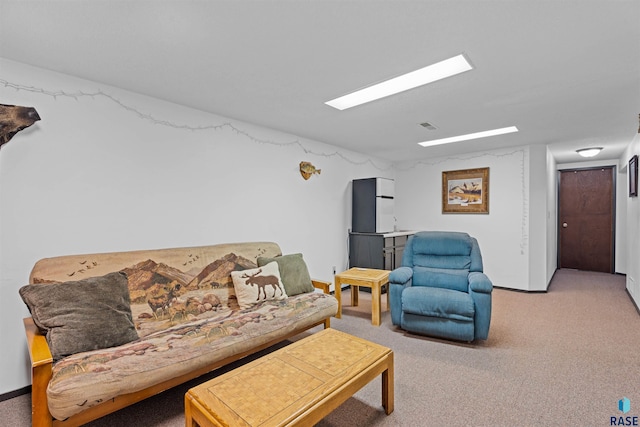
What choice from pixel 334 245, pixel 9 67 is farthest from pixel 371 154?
pixel 9 67

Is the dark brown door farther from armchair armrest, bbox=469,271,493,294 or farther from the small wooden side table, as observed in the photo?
the small wooden side table

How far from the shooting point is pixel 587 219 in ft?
21.7

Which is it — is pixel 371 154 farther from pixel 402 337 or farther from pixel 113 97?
pixel 113 97

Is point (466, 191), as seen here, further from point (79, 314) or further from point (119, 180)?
point (79, 314)

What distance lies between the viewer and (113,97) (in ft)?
8.64

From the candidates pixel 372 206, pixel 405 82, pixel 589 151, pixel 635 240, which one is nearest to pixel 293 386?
pixel 405 82

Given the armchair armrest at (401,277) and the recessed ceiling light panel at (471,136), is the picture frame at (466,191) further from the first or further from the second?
the armchair armrest at (401,277)

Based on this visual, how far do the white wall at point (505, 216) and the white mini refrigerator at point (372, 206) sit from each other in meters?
1.20

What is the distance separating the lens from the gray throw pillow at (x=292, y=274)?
3.24m

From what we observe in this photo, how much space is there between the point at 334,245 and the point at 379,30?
137 inches

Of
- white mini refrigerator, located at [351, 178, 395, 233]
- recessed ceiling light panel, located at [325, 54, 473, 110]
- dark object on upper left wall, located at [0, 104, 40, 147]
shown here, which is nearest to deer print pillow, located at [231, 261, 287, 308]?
recessed ceiling light panel, located at [325, 54, 473, 110]

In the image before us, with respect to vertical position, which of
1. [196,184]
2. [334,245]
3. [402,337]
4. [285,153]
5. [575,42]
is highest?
[575,42]

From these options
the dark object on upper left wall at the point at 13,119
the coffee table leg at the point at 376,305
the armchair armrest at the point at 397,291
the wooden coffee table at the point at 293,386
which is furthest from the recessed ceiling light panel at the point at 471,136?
the dark object on upper left wall at the point at 13,119

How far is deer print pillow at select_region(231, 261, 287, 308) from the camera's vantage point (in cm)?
291
